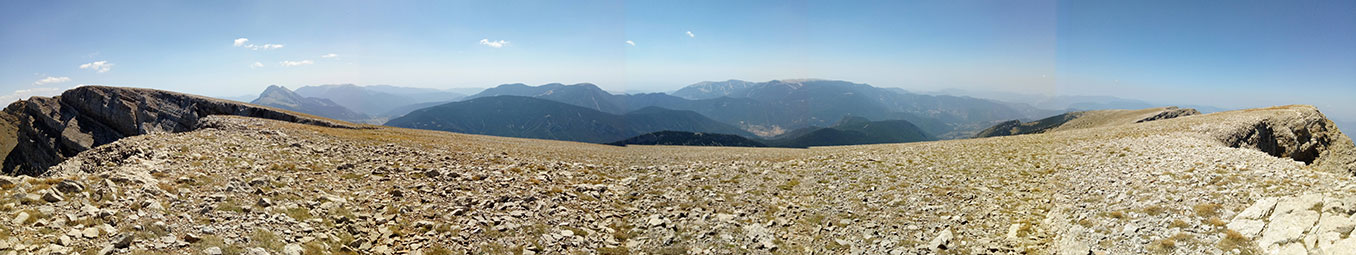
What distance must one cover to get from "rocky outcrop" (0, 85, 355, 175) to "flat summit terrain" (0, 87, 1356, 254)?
62.0m

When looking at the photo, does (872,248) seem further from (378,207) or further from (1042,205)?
(378,207)

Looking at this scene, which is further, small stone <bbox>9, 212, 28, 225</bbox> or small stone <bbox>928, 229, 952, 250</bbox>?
small stone <bbox>928, 229, 952, 250</bbox>

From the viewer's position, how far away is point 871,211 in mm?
17156

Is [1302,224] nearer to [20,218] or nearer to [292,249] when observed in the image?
[292,249]

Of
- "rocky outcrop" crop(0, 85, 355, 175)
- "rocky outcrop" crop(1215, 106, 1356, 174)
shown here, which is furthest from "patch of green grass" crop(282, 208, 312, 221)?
"rocky outcrop" crop(0, 85, 355, 175)

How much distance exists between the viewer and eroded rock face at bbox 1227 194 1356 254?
9.92 meters

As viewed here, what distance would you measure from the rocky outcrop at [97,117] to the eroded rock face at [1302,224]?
294 ft

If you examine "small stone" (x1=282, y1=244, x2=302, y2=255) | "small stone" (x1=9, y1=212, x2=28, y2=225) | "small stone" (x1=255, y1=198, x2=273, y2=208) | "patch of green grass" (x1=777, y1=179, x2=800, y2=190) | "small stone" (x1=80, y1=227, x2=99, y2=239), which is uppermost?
"small stone" (x1=9, y1=212, x2=28, y2=225)

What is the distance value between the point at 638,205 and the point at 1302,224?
18.9 metres

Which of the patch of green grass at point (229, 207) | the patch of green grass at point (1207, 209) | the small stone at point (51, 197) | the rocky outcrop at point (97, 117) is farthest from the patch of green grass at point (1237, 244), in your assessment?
the rocky outcrop at point (97, 117)

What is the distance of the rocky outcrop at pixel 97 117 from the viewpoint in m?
69.4

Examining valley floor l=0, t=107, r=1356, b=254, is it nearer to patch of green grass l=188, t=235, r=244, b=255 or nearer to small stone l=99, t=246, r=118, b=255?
patch of green grass l=188, t=235, r=244, b=255

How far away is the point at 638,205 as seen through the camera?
18.3 metres

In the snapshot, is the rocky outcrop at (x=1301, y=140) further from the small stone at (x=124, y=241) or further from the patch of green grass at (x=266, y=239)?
the small stone at (x=124, y=241)
